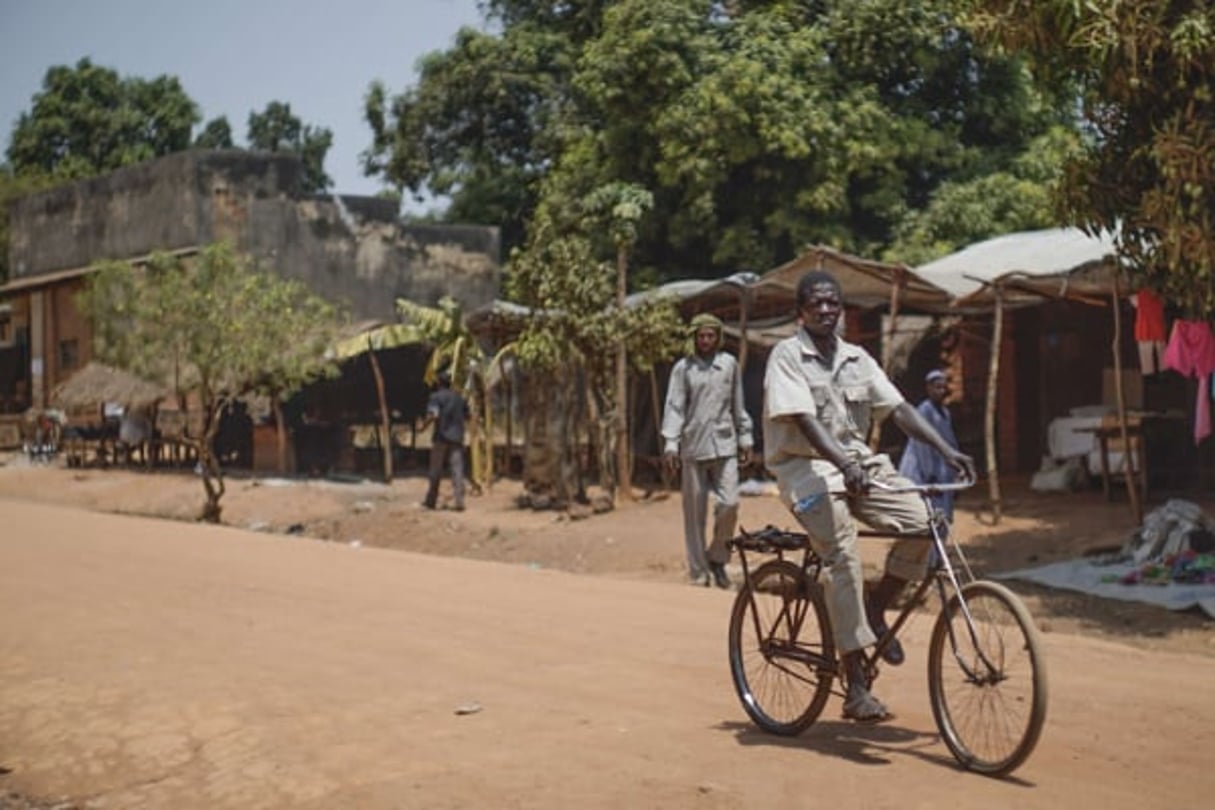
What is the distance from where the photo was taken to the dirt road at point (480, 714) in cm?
519

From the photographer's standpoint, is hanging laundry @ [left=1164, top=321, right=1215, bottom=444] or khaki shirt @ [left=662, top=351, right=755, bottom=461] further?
hanging laundry @ [left=1164, top=321, right=1215, bottom=444]

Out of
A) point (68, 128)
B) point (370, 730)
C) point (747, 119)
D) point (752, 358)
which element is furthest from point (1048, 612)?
point (68, 128)

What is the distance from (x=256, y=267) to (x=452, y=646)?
22.9 m

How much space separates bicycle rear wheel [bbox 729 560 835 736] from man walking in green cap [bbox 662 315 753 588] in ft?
15.1

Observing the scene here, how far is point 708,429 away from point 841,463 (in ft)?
18.5

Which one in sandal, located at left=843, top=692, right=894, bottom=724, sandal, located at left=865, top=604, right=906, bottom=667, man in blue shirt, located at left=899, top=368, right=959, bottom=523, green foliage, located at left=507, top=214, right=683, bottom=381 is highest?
green foliage, located at left=507, top=214, right=683, bottom=381

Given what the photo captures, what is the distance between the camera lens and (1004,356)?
20.3 meters

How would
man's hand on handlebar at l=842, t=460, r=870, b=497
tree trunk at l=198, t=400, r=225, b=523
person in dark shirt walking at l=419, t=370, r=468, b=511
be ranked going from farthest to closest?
tree trunk at l=198, t=400, r=225, b=523 < person in dark shirt walking at l=419, t=370, r=468, b=511 < man's hand on handlebar at l=842, t=460, r=870, b=497

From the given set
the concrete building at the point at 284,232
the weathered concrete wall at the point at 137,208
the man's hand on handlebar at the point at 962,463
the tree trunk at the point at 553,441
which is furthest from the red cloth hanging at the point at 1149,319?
the weathered concrete wall at the point at 137,208

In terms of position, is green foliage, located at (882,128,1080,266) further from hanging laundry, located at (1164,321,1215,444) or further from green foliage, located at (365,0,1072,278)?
hanging laundry, located at (1164,321,1215,444)

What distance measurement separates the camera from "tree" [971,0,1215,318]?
10.4 m

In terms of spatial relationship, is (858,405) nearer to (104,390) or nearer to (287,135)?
(104,390)

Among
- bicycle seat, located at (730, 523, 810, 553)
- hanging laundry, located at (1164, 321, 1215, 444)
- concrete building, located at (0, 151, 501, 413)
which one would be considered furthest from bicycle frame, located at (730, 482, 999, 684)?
concrete building, located at (0, 151, 501, 413)

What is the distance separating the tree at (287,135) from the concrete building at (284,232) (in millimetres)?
19795
